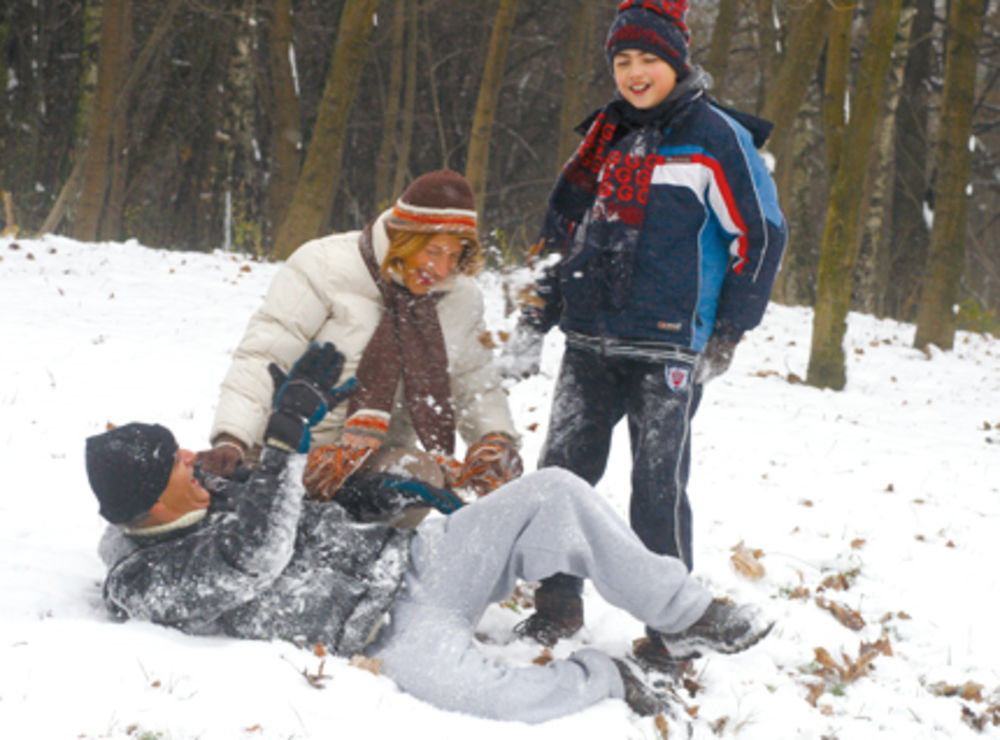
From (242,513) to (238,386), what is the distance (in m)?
0.63

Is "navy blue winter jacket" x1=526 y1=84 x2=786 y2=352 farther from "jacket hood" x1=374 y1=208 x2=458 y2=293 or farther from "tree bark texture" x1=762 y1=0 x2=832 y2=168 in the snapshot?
"tree bark texture" x1=762 y1=0 x2=832 y2=168

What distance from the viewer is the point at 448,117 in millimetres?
22016

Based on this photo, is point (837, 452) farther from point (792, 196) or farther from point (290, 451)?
point (792, 196)

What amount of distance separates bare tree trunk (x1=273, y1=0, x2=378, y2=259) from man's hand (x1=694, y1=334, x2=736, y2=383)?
30.1ft

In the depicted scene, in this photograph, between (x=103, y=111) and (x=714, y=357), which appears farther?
(x=103, y=111)

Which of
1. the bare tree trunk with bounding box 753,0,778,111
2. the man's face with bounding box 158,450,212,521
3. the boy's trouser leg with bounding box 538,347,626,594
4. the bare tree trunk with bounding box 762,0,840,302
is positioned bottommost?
the man's face with bounding box 158,450,212,521

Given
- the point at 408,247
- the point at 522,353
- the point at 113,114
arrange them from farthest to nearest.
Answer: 1. the point at 113,114
2. the point at 522,353
3. the point at 408,247

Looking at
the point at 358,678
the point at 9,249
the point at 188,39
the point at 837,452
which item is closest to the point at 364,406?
the point at 358,678

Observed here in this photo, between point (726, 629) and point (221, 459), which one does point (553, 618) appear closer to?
point (726, 629)

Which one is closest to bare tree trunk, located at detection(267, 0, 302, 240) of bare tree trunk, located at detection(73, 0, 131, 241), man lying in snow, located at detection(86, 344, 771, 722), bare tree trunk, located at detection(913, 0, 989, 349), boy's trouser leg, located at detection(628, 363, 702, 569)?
bare tree trunk, located at detection(73, 0, 131, 241)

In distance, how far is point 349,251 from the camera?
12.4ft

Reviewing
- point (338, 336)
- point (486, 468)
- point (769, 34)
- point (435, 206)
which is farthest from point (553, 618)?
point (769, 34)

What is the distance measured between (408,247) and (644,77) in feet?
3.31

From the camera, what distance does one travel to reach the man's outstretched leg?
300cm
